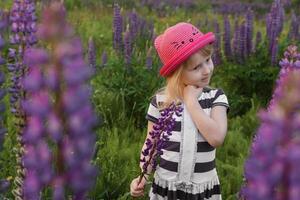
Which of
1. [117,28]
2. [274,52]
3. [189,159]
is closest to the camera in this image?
[189,159]

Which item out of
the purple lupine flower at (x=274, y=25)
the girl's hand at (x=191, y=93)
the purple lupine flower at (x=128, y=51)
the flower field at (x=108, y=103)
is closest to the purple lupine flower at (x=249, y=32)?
the flower field at (x=108, y=103)

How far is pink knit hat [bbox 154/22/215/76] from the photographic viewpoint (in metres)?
2.46

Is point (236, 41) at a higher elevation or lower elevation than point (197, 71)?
lower

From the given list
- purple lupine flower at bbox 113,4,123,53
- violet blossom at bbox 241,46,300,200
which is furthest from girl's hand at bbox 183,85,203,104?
purple lupine flower at bbox 113,4,123,53

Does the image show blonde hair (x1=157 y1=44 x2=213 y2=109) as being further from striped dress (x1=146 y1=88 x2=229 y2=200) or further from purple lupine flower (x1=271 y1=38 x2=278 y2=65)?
purple lupine flower (x1=271 y1=38 x2=278 y2=65)

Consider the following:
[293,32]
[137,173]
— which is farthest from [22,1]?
[293,32]

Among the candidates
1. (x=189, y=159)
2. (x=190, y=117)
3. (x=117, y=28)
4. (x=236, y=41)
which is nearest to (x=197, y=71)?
(x=190, y=117)

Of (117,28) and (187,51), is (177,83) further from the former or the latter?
(117,28)

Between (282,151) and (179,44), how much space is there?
5.59 ft

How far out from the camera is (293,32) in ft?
17.4

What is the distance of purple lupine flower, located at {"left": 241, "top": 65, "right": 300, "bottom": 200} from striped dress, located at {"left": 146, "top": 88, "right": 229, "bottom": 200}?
163cm

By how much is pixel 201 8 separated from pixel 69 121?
35.3 feet

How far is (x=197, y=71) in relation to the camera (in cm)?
247

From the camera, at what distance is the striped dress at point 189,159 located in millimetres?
2521
